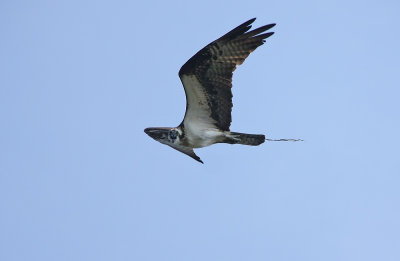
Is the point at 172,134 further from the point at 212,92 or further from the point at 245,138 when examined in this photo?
the point at 245,138

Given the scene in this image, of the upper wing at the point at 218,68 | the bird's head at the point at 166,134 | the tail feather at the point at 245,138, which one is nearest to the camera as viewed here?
the upper wing at the point at 218,68

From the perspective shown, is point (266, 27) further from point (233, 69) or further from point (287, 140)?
point (287, 140)

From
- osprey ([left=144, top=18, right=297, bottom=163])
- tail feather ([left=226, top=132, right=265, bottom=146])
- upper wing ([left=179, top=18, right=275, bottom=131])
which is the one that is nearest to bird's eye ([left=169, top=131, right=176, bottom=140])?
osprey ([left=144, top=18, right=297, bottom=163])

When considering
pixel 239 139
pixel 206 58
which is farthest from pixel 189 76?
pixel 239 139

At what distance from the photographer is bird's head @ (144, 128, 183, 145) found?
13914mm

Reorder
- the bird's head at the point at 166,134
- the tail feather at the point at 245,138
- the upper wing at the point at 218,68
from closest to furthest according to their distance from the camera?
the upper wing at the point at 218,68 < the tail feather at the point at 245,138 < the bird's head at the point at 166,134

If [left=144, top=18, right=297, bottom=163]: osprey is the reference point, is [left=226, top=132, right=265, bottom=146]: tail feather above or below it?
below

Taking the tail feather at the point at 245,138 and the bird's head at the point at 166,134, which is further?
the bird's head at the point at 166,134

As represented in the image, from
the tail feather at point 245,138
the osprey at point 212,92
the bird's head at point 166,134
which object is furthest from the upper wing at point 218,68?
the bird's head at point 166,134

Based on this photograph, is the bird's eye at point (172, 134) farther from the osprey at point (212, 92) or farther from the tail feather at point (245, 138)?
the tail feather at point (245, 138)

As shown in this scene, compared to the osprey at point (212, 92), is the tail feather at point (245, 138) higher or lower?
lower

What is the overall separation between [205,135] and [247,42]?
188 centimetres

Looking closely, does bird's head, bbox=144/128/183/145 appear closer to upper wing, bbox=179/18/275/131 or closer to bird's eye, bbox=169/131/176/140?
bird's eye, bbox=169/131/176/140

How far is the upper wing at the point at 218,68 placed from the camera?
13047 millimetres
